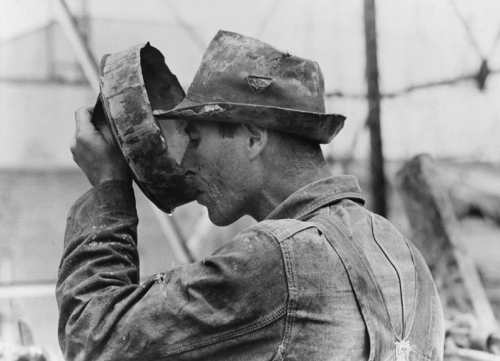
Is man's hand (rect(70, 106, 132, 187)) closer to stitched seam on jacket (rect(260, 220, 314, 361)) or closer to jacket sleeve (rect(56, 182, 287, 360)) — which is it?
jacket sleeve (rect(56, 182, 287, 360))

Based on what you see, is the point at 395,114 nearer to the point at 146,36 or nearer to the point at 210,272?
the point at 146,36

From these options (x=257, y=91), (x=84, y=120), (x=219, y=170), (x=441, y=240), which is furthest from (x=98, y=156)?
(x=441, y=240)

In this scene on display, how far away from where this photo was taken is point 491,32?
3.22m

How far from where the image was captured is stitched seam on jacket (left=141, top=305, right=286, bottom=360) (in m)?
1.42

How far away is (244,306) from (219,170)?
0.44 m

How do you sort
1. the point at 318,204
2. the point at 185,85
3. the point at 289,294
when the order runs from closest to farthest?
1. the point at 289,294
2. the point at 318,204
3. the point at 185,85

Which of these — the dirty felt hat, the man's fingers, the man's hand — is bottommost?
the man's hand

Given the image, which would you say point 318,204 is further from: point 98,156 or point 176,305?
point 98,156

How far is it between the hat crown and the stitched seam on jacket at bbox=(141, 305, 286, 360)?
0.49 meters

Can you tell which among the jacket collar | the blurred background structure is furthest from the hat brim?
the blurred background structure

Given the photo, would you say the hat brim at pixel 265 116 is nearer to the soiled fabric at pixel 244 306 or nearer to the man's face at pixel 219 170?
the man's face at pixel 219 170

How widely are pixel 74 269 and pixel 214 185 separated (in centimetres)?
38

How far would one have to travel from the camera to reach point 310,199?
1686 mm

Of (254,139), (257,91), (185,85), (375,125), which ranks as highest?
(257,91)
